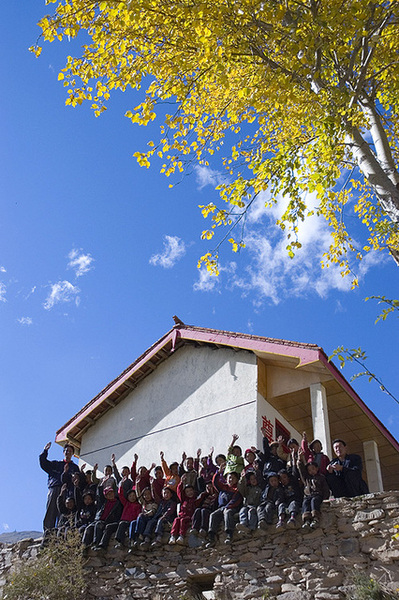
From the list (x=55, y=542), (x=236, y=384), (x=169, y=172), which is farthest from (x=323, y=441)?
(x=169, y=172)

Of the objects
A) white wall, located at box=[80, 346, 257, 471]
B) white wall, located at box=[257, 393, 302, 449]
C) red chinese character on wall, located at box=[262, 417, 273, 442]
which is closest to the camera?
white wall, located at box=[257, 393, 302, 449]

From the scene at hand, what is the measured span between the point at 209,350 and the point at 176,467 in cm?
468

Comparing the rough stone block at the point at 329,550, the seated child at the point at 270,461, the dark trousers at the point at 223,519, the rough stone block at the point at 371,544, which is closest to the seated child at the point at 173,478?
the dark trousers at the point at 223,519

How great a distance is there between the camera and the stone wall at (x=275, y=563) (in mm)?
9242

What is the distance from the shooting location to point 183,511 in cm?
1105

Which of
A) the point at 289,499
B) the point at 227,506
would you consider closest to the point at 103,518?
the point at 227,506

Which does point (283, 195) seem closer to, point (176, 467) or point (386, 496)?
point (386, 496)

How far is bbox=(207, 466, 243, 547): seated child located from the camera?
34.3ft

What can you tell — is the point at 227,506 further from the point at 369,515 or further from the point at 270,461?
the point at 369,515

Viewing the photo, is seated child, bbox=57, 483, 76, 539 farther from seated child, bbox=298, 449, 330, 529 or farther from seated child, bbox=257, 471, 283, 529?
seated child, bbox=298, 449, 330, 529

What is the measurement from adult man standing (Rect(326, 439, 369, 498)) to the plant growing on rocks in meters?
4.87

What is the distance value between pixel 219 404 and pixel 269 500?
489cm

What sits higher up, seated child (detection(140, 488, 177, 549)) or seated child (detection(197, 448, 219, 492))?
seated child (detection(197, 448, 219, 492))

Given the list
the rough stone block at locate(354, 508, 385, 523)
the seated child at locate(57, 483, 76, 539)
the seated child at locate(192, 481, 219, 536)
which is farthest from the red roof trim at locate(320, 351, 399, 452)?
the seated child at locate(57, 483, 76, 539)
